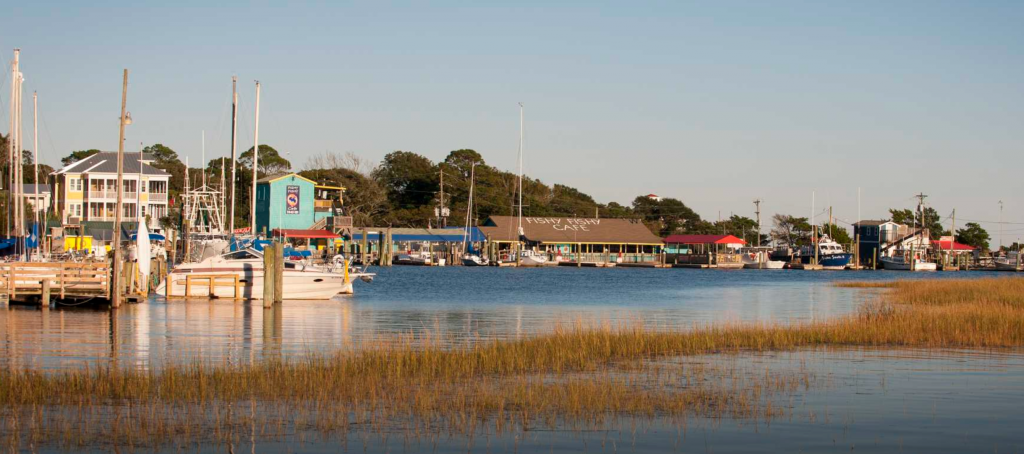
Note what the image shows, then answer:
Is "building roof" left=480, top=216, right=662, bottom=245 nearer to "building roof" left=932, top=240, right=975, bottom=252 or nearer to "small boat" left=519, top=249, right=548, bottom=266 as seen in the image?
"small boat" left=519, top=249, right=548, bottom=266

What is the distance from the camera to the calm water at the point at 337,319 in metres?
23.2

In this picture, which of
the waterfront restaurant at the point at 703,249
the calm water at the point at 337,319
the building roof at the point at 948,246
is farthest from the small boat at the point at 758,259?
the calm water at the point at 337,319

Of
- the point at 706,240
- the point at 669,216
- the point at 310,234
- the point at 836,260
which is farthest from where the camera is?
the point at 669,216

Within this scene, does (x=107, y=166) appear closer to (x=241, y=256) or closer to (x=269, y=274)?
(x=241, y=256)

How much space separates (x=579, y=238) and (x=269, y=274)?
296 ft

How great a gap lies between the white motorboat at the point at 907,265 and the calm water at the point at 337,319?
68519 millimetres

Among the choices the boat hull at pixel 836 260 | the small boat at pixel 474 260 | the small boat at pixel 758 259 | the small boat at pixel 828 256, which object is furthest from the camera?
the small boat at pixel 758 259

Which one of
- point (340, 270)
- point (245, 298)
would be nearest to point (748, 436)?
point (245, 298)

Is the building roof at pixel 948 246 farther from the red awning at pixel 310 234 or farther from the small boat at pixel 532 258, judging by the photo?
the red awning at pixel 310 234

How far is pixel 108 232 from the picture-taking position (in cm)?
8144

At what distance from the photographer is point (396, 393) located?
1644 centimetres

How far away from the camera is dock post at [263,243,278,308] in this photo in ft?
128

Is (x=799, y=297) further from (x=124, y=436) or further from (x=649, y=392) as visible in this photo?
(x=124, y=436)

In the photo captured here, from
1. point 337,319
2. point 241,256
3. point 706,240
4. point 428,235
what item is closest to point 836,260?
point 706,240
